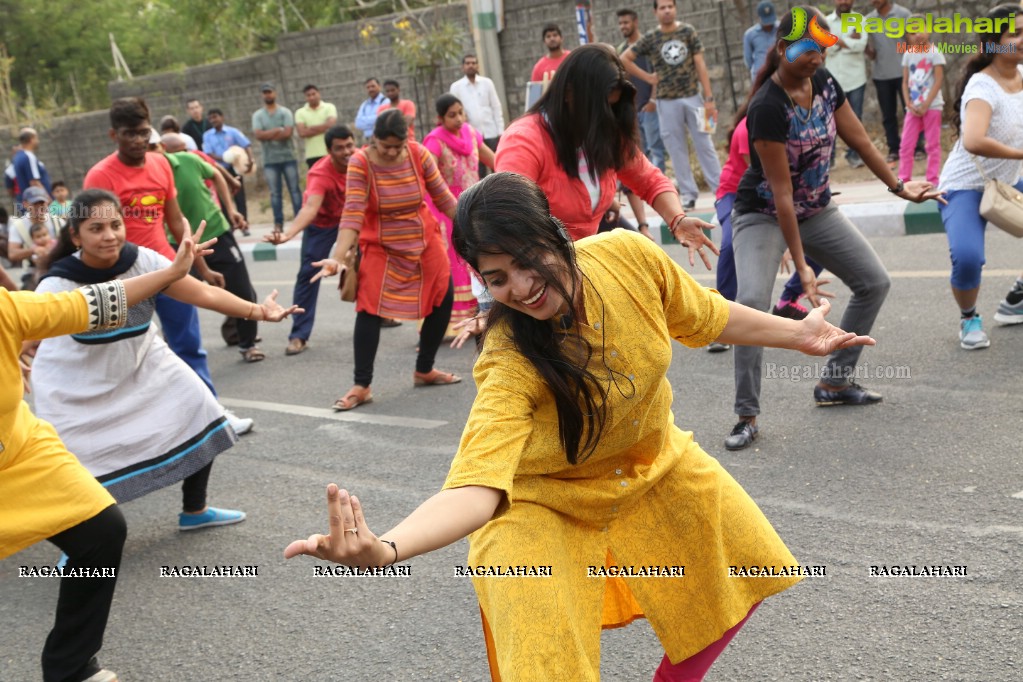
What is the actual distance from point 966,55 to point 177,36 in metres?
22.8

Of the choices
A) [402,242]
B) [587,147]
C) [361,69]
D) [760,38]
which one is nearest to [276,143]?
[361,69]

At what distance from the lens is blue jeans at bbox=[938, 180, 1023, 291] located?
6156 mm

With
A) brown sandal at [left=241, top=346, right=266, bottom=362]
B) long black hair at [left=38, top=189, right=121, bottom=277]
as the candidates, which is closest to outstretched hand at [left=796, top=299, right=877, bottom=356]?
long black hair at [left=38, top=189, right=121, bottom=277]

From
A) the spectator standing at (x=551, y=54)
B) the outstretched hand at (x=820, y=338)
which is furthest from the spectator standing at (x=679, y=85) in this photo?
the outstretched hand at (x=820, y=338)

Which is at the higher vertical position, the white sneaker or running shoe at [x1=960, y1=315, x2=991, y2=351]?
running shoe at [x1=960, y1=315, x2=991, y2=351]

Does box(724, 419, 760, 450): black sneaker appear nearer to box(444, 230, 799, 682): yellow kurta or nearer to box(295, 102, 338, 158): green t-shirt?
box(444, 230, 799, 682): yellow kurta

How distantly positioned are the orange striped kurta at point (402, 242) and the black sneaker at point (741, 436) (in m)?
2.58

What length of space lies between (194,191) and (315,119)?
8153 mm

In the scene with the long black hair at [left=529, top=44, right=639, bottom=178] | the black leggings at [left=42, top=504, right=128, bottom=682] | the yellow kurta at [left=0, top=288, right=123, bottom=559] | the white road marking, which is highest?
the long black hair at [left=529, top=44, right=639, bottom=178]

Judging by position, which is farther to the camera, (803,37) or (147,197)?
(147,197)

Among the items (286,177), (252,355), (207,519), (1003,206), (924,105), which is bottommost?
(252,355)

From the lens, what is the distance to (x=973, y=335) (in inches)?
248

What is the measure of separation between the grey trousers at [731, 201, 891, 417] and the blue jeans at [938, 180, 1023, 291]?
976 mm

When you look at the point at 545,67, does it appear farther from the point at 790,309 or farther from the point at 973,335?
the point at 973,335
